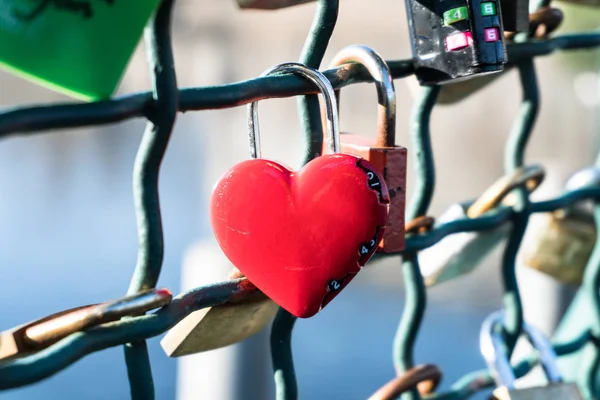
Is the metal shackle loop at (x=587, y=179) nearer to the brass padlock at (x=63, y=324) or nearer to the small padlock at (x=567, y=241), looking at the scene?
the small padlock at (x=567, y=241)

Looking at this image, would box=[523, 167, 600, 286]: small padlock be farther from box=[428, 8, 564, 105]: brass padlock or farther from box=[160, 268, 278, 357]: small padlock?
box=[160, 268, 278, 357]: small padlock

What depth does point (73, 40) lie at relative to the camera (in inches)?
11.2

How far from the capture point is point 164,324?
13.6 inches

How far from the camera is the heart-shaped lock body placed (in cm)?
33

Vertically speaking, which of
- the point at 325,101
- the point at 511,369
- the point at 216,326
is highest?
the point at 325,101

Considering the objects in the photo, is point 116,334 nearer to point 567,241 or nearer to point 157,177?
point 157,177

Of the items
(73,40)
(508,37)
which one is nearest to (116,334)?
(73,40)

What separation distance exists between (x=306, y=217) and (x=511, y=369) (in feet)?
Result: 0.96

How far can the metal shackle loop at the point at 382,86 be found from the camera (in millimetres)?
393

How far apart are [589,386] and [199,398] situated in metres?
0.66

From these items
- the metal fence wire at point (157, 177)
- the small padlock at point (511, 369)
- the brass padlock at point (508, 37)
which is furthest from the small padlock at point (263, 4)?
the small padlock at point (511, 369)

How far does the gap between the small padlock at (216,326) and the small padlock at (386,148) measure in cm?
8

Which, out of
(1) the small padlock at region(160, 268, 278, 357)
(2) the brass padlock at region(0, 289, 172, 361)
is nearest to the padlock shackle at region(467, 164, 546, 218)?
(1) the small padlock at region(160, 268, 278, 357)

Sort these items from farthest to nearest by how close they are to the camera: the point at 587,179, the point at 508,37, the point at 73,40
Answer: the point at 587,179 < the point at 508,37 < the point at 73,40
